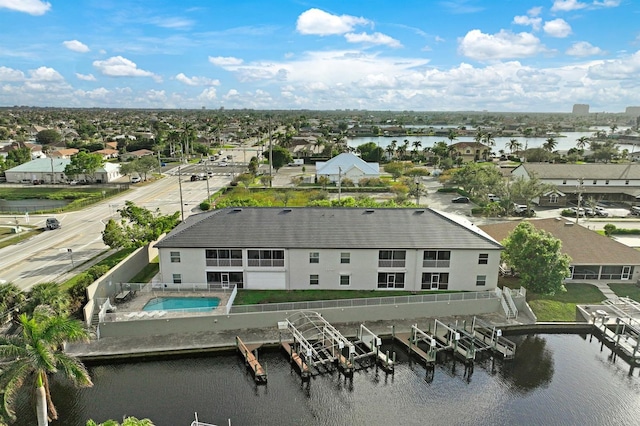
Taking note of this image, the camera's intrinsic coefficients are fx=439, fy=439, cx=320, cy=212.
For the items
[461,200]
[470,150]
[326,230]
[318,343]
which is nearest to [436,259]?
[326,230]

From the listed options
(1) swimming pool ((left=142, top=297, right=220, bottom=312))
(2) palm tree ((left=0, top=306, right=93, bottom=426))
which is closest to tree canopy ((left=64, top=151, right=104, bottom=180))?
(1) swimming pool ((left=142, top=297, right=220, bottom=312))

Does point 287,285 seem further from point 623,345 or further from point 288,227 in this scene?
point 623,345

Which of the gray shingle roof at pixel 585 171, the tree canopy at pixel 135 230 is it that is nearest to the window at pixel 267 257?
the tree canopy at pixel 135 230

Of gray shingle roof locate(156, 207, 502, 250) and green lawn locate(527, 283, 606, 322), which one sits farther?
gray shingle roof locate(156, 207, 502, 250)

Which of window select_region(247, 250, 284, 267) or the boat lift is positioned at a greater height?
window select_region(247, 250, 284, 267)

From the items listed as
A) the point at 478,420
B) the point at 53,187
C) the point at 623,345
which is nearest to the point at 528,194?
the point at 623,345

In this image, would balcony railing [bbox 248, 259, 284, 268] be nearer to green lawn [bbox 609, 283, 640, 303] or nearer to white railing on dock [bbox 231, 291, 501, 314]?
white railing on dock [bbox 231, 291, 501, 314]

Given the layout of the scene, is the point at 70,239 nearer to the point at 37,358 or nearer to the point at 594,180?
the point at 37,358
